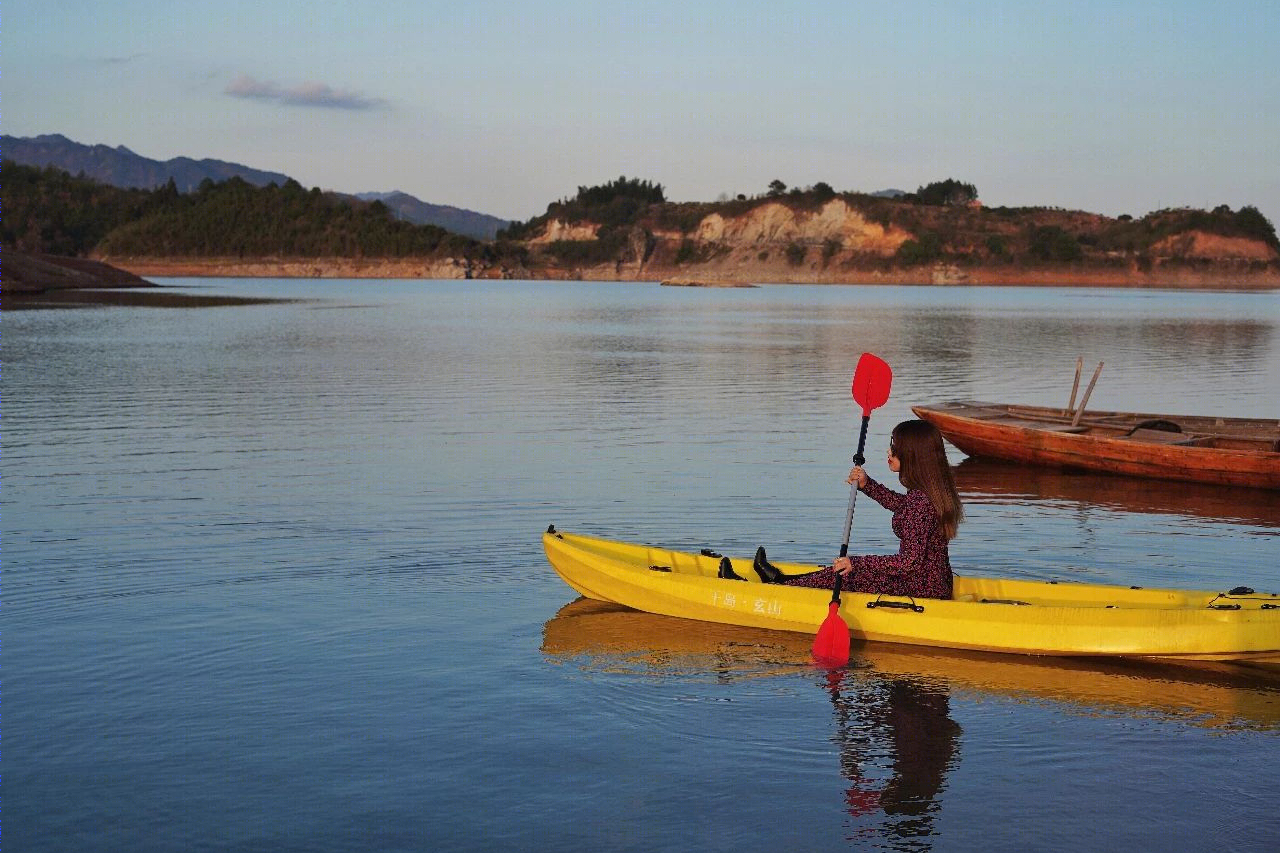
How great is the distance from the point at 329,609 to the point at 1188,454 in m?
12.3

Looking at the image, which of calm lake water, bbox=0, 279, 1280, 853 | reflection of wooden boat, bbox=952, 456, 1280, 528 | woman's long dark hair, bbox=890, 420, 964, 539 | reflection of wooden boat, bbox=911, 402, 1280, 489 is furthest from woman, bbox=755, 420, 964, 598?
reflection of wooden boat, bbox=911, 402, 1280, 489

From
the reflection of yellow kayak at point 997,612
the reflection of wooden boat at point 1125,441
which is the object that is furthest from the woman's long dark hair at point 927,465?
the reflection of wooden boat at point 1125,441

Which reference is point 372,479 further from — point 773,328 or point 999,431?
point 773,328

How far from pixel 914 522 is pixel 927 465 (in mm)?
538

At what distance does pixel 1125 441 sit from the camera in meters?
19.7

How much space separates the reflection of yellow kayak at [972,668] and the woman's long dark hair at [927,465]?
1.17m

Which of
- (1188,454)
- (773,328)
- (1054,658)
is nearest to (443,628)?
(1054,658)

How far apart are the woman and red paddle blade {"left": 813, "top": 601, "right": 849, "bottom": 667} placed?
41 cm

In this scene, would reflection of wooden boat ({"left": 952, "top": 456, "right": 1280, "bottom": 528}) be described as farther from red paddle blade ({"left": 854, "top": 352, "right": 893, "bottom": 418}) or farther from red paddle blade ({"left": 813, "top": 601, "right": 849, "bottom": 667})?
red paddle blade ({"left": 813, "top": 601, "right": 849, "bottom": 667})

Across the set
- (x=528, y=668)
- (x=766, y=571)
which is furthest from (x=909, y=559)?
(x=528, y=668)

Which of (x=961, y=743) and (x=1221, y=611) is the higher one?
(x=1221, y=611)

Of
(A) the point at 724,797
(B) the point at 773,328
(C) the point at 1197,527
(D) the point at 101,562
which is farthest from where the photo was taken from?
(B) the point at 773,328

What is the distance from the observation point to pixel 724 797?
807cm

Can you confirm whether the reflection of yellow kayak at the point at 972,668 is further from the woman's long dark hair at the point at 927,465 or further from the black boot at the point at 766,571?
the woman's long dark hair at the point at 927,465
